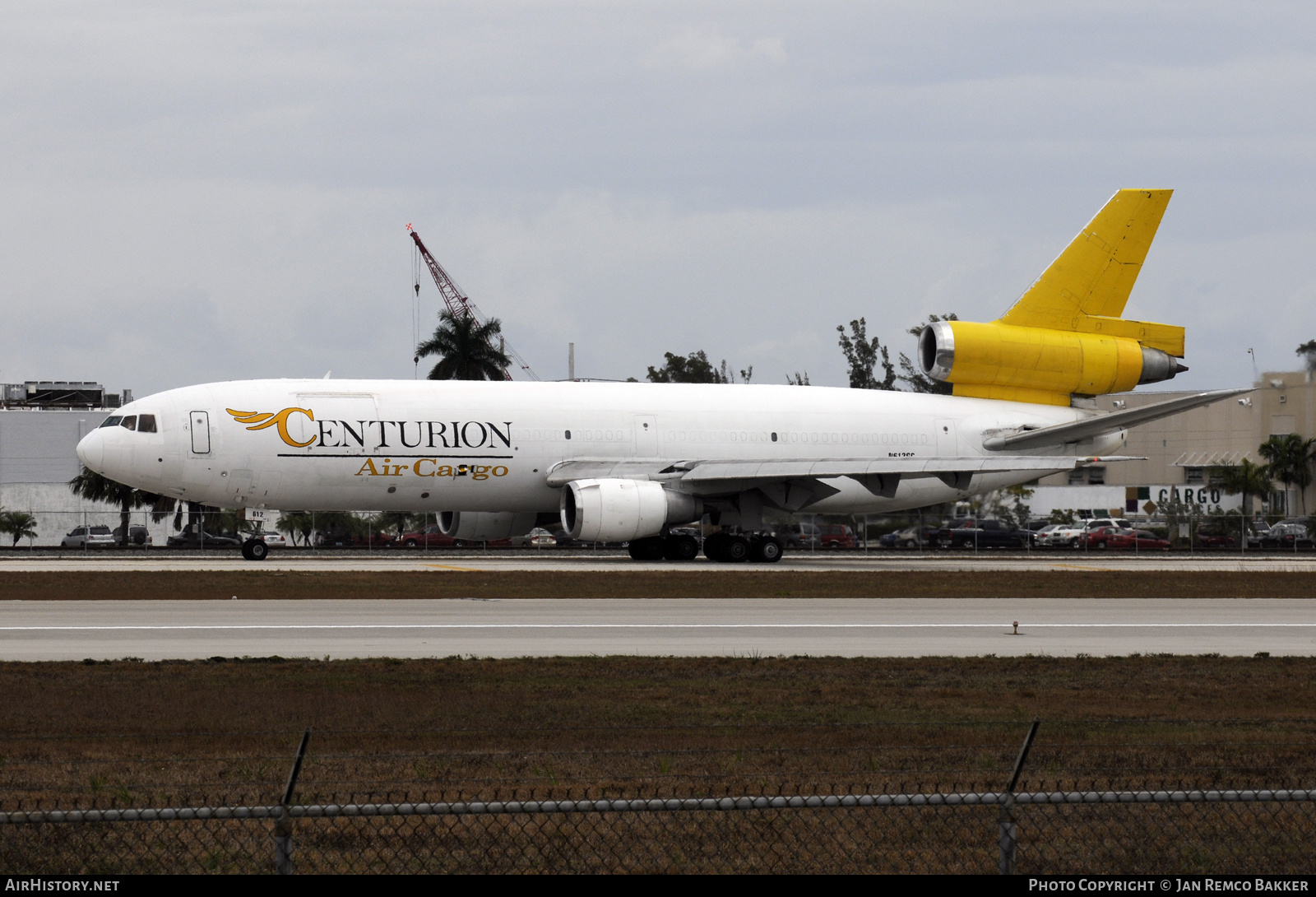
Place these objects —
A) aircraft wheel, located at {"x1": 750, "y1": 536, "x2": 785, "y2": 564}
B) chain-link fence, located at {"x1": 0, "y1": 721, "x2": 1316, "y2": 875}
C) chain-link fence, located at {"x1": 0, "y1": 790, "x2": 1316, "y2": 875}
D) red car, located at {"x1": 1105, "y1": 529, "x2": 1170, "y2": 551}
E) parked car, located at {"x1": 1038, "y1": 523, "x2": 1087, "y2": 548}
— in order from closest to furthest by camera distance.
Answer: chain-link fence, located at {"x1": 0, "y1": 721, "x2": 1316, "y2": 875} → chain-link fence, located at {"x1": 0, "y1": 790, "x2": 1316, "y2": 875} → aircraft wheel, located at {"x1": 750, "y1": 536, "x2": 785, "y2": 564} → red car, located at {"x1": 1105, "y1": 529, "x2": 1170, "y2": 551} → parked car, located at {"x1": 1038, "y1": 523, "x2": 1087, "y2": 548}

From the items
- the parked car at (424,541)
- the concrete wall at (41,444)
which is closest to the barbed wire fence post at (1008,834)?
the parked car at (424,541)

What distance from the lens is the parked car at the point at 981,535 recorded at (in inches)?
2442

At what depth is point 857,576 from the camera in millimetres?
34562

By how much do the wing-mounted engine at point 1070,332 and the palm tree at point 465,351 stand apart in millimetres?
45204

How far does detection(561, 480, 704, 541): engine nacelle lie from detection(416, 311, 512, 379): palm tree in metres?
48.1

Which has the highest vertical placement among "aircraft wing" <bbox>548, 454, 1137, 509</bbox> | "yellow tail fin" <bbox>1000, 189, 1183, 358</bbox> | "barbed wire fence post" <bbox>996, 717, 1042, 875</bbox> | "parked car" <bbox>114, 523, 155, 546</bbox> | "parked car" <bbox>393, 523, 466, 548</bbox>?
"yellow tail fin" <bbox>1000, 189, 1183, 358</bbox>

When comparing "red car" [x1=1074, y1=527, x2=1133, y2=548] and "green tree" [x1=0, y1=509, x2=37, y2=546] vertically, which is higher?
"green tree" [x1=0, y1=509, x2=37, y2=546]

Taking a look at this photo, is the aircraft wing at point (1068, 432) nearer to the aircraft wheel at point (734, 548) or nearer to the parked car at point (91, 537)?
the aircraft wheel at point (734, 548)

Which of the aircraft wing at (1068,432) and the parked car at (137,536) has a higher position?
the aircraft wing at (1068,432)

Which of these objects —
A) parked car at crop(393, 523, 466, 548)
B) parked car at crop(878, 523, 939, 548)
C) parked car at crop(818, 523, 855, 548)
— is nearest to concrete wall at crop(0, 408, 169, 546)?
parked car at crop(393, 523, 466, 548)

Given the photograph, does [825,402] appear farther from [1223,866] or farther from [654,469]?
[1223,866]

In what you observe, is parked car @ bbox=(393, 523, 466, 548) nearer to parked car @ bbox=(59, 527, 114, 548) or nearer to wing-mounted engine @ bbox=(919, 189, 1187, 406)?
parked car @ bbox=(59, 527, 114, 548)

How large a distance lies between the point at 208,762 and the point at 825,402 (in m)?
34.8

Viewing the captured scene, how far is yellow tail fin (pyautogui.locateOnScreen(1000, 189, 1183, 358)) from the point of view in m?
46.1
